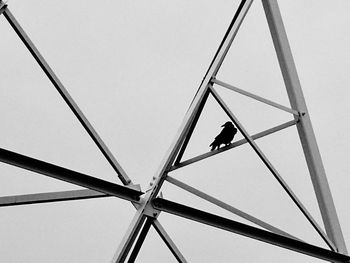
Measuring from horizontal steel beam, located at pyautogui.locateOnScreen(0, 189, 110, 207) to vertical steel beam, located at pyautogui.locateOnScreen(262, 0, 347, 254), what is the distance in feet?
6.52

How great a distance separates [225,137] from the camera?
1007 centimetres

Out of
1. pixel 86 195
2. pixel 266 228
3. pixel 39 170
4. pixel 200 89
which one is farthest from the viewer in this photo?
pixel 200 89

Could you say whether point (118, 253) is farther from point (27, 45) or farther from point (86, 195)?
point (27, 45)

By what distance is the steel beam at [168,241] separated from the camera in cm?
624

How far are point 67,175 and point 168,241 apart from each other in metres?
1.26

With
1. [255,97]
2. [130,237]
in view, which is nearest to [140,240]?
[130,237]

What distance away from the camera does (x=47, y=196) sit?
18.9 ft

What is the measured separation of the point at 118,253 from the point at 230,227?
0.92 m

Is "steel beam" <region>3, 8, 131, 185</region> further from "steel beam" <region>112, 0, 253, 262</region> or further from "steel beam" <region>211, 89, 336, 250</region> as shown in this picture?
"steel beam" <region>211, 89, 336, 250</region>

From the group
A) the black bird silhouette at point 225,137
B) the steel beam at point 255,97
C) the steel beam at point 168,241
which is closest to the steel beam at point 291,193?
the steel beam at point 255,97

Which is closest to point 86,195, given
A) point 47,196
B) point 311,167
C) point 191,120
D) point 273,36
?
point 47,196

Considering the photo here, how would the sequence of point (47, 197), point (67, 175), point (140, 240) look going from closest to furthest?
point (67, 175)
point (47, 197)
point (140, 240)

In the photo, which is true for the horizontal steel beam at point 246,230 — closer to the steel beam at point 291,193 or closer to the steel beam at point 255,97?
the steel beam at point 291,193

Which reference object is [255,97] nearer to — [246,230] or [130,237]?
[246,230]
